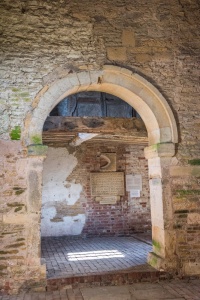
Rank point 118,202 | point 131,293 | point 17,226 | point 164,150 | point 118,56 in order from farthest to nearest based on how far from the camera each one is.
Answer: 1. point 118,202
2. point 118,56
3. point 164,150
4. point 17,226
5. point 131,293

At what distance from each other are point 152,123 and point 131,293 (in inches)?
105

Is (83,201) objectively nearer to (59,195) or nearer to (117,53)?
(59,195)

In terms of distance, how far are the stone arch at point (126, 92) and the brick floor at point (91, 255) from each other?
219cm

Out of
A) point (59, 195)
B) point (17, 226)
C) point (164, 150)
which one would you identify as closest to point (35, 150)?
point (17, 226)

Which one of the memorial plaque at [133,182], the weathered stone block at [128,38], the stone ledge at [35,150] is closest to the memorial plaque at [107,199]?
the memorial plaque at [133,182]

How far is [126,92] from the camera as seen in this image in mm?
5117

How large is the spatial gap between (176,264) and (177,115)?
7.81 ft

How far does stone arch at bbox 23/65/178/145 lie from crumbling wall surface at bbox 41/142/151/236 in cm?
350

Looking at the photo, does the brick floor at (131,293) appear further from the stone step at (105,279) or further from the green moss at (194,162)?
the green moss at (194,162)

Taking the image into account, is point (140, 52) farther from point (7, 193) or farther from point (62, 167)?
point (62, 167)

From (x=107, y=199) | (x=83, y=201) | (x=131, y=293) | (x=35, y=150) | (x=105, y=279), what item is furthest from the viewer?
(x=107, y=199)

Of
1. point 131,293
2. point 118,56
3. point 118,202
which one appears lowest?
point 131,293

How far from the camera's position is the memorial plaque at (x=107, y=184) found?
8422 mm

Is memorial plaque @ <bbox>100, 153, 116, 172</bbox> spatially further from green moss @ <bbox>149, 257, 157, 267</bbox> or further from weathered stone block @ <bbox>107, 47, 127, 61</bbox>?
weathered stone block @ <bbox>107, 47, 127, 61</bbox>
